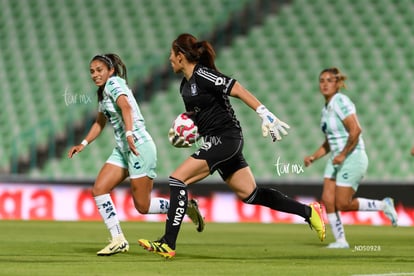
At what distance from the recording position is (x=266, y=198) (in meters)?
8.59

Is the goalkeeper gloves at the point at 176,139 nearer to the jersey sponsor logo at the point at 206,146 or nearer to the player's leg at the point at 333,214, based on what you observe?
the jersey sponsor logo at the point at 206,146

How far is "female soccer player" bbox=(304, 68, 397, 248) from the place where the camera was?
10.5m

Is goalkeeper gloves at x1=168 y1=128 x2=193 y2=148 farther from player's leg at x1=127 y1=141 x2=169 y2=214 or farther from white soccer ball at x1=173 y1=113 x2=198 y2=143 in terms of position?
player's leg at x1=127 y1=141 x2=169 y2=214

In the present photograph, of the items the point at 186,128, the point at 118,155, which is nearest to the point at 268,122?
the point at 186,128

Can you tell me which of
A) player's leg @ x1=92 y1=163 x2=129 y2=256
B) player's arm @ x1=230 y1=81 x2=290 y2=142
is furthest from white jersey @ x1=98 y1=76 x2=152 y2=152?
player's arm @ x1=230 y1=81 x2=290 y2=142

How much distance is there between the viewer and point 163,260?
818cm

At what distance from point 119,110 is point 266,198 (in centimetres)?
160

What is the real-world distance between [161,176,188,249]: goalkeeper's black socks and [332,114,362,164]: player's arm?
287 cm

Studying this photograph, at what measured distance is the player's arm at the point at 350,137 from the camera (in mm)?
10477

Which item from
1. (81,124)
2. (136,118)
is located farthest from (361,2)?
(136,118)

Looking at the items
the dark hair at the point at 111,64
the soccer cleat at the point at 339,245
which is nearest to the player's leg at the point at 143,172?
the dark hair at the point at 111,64

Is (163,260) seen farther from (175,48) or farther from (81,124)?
A: (81,124)

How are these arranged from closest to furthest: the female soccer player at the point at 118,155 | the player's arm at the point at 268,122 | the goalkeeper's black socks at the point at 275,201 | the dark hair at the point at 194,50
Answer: the player's arm at the point at 268,122
the dark hair at the point at 194,50
the goalkeeper's black socks at the point at 275,201
the female soccer player at the point at 118,155

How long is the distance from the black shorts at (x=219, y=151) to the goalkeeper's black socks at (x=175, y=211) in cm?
30
